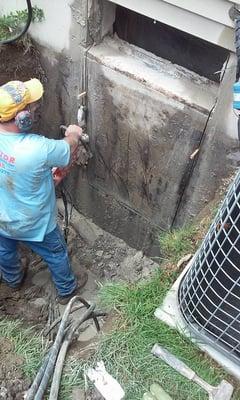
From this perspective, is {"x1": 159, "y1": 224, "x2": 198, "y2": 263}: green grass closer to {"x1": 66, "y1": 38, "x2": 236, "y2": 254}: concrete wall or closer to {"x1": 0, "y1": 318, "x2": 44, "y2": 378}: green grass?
{"x1": 66, "y1": 38, "x2": 236, "y2": 254}: concrete wall

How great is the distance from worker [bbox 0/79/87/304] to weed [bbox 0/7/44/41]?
86cm

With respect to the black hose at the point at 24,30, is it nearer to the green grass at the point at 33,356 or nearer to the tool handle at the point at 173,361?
the green grass at the point at 33,356

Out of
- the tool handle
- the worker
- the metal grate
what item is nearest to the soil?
the worker

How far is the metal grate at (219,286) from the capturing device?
2279mm

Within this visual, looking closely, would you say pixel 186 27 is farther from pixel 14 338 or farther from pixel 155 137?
pixel 14 338

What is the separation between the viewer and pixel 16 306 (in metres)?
4.59

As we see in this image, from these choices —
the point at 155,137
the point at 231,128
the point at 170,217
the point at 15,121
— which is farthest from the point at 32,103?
the point at 170,217

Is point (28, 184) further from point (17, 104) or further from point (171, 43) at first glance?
point (171, 43)

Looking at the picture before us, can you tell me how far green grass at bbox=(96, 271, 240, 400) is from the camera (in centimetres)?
277

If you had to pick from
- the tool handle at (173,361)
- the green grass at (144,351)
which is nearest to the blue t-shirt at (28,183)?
the green grass at (144,351)

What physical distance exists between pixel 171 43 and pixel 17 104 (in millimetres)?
1368

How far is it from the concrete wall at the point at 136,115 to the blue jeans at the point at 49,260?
966mm

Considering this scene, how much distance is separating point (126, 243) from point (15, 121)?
229 cm

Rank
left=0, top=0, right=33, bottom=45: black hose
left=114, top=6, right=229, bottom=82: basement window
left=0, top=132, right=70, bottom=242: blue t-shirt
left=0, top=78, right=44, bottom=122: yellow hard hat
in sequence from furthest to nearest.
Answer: left=0, top=0, right=33, bottom=45: black hose
left=114, top=6, right=229, bottom=82: basement window
left=0, top=132, right=70, bottom=242: blue t-shirt
left=0, top=78, right=44, bottom=122: yellow hard hat
